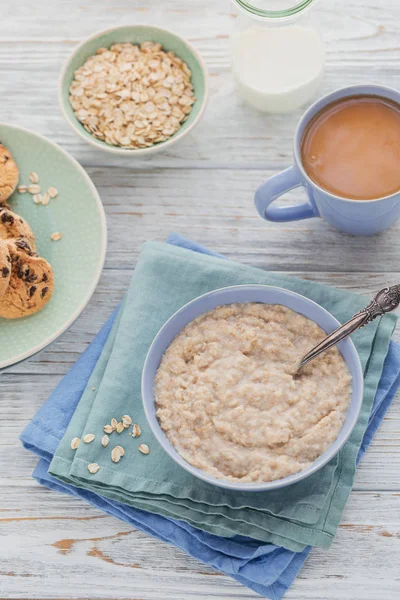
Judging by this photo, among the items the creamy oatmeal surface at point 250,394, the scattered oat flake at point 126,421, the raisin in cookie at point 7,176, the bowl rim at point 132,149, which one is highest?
the bowl rim at point 132,149

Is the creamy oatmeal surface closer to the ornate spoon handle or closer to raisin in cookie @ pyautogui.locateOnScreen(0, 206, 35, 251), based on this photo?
the ornate spoon handle

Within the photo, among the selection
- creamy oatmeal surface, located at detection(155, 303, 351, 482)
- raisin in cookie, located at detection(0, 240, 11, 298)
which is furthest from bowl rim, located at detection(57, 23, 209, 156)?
creamy oatmeal surface, located at detection(155, 303, 351, 482)

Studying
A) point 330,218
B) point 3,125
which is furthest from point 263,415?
point 3,125

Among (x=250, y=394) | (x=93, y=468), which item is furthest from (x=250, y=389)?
(x=93, y=468)

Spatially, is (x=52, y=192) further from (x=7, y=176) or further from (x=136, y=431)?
(x=136, y=431)

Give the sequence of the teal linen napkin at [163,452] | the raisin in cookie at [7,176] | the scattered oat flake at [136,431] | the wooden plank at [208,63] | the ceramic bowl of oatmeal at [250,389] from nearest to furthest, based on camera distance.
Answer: the ceramic bowl of oatmeal at [250,389] < the teal linen napkin at [163,452] < the scattered oat flake at [136,431] < the raisin in cookie at [7,176] < the wooden plank at [208,63]

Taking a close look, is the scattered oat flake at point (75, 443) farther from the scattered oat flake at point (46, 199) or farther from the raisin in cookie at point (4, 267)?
the scattered oat flake at point (46, 199)

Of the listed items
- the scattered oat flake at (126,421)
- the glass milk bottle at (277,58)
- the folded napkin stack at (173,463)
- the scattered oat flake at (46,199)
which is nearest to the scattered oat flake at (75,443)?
the folded napkin stack at (173,463)
